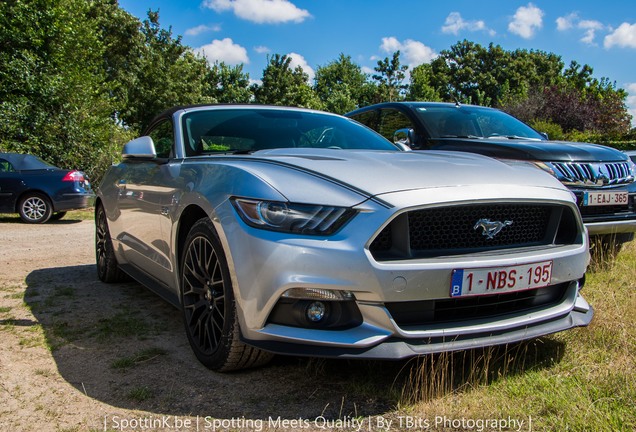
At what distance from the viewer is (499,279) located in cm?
239

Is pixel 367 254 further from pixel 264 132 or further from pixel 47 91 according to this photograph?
pixel 47 91

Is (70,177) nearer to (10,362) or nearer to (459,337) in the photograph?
(10,362)

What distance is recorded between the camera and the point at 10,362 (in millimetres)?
2938

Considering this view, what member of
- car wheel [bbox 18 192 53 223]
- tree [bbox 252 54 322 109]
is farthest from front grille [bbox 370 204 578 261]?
tree [bbox 252 54 322 109]

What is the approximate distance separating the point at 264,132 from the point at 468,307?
5.94 feet

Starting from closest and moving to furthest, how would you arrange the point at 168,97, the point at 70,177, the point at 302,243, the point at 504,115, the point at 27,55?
1. the point at 302,243
2. the point at 504,115
3. the point at 70,177
4. the point at 27,55
5. the point at 168,97

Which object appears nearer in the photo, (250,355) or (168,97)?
(250,355)

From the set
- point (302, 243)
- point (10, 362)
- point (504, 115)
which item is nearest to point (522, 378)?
point (302, 243)

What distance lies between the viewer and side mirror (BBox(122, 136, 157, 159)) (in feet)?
11.7

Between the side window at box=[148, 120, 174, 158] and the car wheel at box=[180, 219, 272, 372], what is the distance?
39.2 inches

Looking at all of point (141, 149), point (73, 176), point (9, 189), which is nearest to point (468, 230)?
point (141, 149)

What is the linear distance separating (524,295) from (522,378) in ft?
1.24

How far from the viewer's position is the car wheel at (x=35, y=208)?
34.4ft

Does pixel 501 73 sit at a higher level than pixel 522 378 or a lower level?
higher
